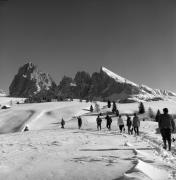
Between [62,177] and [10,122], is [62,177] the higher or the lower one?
the higher one

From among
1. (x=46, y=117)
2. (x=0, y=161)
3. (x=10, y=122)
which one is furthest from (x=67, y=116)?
(x=0, y=161)

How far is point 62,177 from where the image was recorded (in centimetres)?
810

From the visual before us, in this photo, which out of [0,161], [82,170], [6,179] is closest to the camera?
[6,179]

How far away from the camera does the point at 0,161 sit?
1091 centimetres

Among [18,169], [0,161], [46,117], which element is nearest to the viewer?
[18,169]

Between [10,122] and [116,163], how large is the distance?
9226 centimetres

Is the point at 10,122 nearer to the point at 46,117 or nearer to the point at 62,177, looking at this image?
the point at 46,117

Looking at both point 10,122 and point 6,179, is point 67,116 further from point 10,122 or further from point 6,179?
point 6,179

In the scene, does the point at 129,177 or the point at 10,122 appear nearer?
the point at 129,177

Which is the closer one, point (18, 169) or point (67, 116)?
point (18, 169)

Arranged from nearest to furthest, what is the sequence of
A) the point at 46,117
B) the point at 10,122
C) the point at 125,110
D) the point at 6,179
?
the point at 6,179 → the point at 10,122 → the point at 46,117 → the point at 125,110

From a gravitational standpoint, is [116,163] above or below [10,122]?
above

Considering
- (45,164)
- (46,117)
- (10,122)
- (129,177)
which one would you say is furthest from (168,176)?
(46,117)

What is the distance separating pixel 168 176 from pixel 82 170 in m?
2.50
